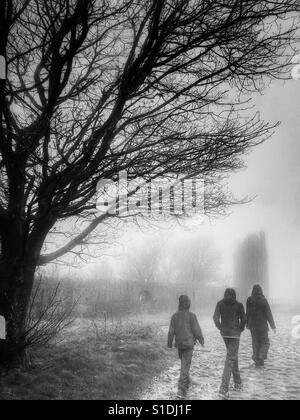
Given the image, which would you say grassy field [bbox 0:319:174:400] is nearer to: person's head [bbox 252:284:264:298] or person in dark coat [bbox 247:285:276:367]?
person in dark coat [bbox 247:285:276:367]

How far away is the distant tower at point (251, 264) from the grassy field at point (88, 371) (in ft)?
138

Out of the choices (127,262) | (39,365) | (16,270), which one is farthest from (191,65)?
(127,262)

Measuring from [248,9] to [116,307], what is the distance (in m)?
17.7

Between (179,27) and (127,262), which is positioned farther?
(127,262)

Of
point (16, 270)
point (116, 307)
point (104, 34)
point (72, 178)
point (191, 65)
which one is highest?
point (104, 34)

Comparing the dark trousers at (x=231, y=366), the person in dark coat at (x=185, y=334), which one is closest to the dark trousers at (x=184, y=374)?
the person in dark coat at (x=185, y=334)

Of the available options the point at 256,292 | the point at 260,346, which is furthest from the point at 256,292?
the point at 260,346

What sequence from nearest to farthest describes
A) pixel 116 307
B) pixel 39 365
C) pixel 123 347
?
pixel 39 365 → pixel 123 347 → pixel 116 307

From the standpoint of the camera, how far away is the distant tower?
50.9 metres

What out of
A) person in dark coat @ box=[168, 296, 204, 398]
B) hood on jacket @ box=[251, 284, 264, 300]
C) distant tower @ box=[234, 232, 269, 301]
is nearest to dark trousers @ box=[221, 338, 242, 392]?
person in dark coat @ box=[168, 296, 204, 398]

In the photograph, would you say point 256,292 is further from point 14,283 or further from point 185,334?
point 14,283
